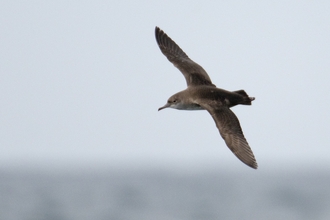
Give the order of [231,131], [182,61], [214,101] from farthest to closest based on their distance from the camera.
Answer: [182,61], [214,101], [231,131]

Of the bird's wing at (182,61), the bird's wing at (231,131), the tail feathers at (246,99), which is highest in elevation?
the bird's wing at (182,61)

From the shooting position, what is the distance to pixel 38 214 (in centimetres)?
4366

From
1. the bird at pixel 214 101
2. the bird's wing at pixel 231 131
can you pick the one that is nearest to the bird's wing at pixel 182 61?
the bird at pixel 214 101

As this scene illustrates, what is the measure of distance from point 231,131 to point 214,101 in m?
0.88

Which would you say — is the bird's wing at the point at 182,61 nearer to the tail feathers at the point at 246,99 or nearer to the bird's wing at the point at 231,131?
the tail feathers at the point at 246,99

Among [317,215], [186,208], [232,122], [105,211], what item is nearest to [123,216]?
[105,211]

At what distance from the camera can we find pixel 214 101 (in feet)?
54.8

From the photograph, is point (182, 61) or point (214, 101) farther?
point (182, 61)

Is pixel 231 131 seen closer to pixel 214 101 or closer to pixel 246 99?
pixel 214 101

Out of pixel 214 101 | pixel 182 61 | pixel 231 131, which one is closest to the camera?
pixel 231 131

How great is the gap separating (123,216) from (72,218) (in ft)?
10.9

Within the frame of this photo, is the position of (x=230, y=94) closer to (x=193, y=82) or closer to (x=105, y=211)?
(x=193, y=82)

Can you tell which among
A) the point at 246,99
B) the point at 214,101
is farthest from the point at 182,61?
the point at 246,99

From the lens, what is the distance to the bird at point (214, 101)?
16.0 meters
